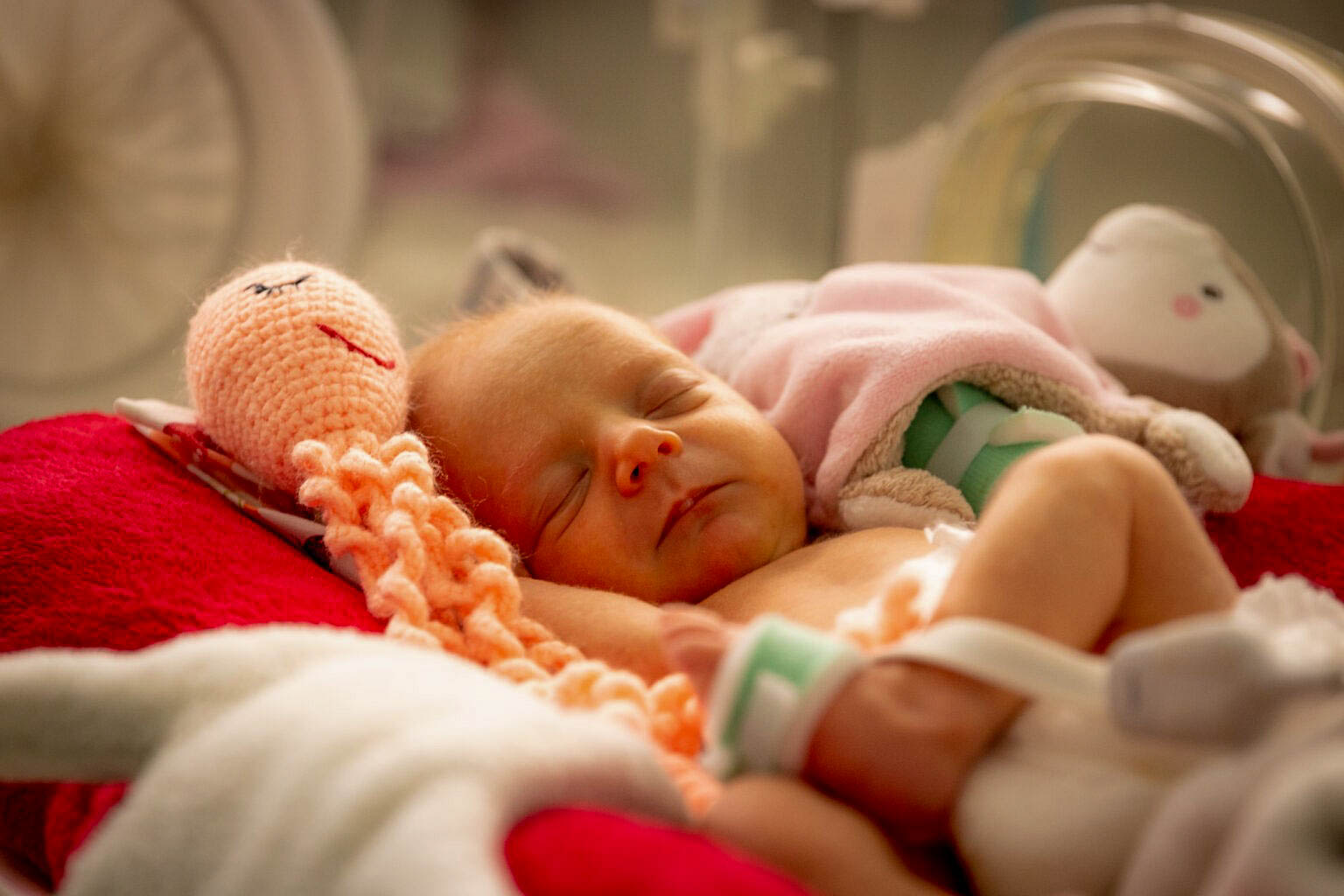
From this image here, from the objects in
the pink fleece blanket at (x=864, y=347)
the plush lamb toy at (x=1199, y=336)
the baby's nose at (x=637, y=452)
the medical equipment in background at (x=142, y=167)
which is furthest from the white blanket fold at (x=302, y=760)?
the medical equipment in background at (x=142, y=167)

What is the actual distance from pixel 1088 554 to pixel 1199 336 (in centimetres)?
79

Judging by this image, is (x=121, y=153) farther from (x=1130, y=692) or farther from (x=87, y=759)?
(x=1130, y=692)

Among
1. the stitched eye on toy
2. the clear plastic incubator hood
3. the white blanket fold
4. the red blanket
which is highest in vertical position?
the clear plastic incubator hood

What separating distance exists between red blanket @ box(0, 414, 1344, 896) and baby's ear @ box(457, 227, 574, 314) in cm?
67

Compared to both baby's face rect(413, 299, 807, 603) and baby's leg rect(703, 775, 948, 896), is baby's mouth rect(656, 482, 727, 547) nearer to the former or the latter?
baby's face rect(413, 299, 807, 603)

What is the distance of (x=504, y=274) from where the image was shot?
1641 millimetres

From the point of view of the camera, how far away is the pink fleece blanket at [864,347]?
102 cm

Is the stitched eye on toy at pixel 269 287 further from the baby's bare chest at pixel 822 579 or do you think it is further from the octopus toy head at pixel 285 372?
the baby's bare chest at pixel 822 579

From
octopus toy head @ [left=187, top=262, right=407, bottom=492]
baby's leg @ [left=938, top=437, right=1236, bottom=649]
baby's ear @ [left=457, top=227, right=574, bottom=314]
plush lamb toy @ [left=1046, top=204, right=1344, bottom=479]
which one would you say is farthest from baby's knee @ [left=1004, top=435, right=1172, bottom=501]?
baby's ear @ [left=457, top=227, right=574, bottom=314]

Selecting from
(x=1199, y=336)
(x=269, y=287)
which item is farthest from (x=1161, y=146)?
(x=269, y=287)

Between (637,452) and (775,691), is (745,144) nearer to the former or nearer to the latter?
(637,452)

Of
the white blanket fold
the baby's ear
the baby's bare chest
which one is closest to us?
the white blanket fold

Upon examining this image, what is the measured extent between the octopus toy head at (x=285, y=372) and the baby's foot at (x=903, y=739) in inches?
18.8

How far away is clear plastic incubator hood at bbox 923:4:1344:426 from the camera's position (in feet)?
4.55
